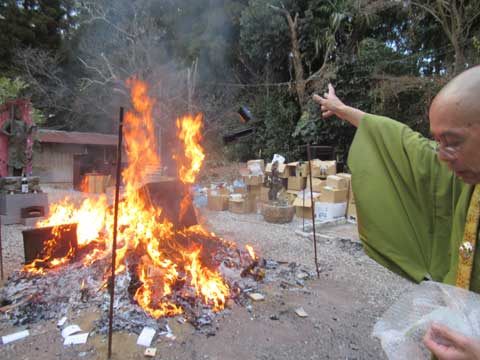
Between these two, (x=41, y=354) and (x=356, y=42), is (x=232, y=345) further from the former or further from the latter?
(x=356, y=42)

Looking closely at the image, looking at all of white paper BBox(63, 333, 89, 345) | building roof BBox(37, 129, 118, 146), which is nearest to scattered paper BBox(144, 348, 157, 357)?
white paper BBox(63, 333, 89, 345)

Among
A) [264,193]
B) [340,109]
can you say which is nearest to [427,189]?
[340,109]

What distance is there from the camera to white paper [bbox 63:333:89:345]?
296 centimetres

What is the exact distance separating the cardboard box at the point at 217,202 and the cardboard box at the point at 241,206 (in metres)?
0.28

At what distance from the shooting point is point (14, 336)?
305 cm

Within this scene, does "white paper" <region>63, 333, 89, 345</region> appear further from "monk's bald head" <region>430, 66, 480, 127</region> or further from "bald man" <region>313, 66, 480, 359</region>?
"monk's bald head" <region>430, 66, 480, 127</region>

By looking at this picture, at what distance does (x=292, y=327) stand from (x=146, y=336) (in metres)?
1.48

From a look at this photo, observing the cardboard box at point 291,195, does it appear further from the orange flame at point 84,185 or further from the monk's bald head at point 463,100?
the monk's bald head at point 463,100

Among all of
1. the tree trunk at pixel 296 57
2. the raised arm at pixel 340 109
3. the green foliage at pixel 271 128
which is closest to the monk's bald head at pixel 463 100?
the raised arm at pixel 340 109

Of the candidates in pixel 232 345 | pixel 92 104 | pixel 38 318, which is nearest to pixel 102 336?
pixel 38 318

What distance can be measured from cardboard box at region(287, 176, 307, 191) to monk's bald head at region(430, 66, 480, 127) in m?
8.40

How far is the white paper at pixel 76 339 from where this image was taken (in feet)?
9.71

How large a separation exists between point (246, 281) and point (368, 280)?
1.86m

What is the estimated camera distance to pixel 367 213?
1.44 m
